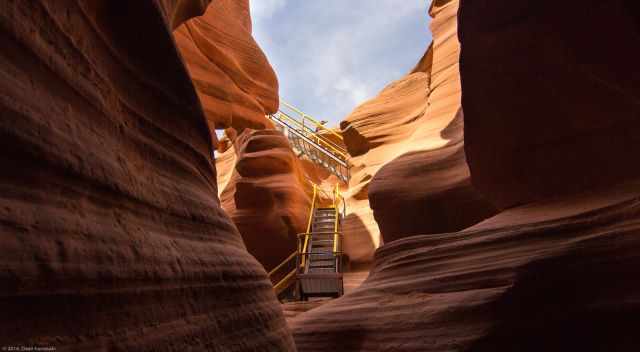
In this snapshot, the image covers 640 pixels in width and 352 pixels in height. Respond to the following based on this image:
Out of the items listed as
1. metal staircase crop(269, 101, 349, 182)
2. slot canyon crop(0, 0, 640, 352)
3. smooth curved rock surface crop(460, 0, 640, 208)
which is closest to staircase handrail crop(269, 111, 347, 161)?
metal staircase crop(269, 101, 349, 182)

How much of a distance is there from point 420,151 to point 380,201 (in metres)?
1.09

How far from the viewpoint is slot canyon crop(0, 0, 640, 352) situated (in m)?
1.09

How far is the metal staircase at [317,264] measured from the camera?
27.1ft

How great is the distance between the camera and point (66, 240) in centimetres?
108

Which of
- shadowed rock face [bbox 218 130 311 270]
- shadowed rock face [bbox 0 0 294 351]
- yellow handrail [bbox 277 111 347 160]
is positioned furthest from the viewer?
yellow handrail [bbox 277 111 347 160]

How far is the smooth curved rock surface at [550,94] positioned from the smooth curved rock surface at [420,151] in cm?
158

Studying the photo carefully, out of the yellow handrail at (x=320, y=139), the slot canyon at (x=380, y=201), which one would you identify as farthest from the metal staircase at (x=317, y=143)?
the slot canyon at (x=380, y=201)

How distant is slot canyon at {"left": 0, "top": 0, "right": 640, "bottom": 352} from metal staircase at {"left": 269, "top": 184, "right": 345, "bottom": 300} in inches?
80.3

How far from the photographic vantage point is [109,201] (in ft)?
4.42

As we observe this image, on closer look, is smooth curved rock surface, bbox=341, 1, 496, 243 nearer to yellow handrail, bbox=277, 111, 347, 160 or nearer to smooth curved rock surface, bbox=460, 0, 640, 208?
smooth curved rock surface, bbox=460, 0, 640, 208

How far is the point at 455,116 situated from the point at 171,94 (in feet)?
21.7

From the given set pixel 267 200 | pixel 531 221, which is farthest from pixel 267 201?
pixel 531 221

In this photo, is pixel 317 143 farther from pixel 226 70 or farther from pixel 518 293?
pixel 518 293

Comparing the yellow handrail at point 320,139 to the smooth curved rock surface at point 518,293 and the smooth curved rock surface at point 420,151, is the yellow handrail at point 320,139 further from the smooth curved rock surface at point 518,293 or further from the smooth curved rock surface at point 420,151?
the smooth curved rock surface at point 518,293
